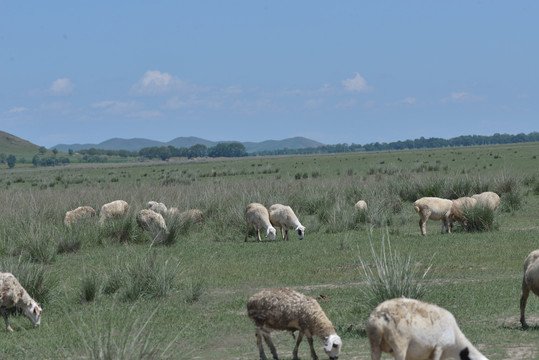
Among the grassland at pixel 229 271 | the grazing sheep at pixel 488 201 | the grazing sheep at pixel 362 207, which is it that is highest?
the grazing sheep at pixel 488 201

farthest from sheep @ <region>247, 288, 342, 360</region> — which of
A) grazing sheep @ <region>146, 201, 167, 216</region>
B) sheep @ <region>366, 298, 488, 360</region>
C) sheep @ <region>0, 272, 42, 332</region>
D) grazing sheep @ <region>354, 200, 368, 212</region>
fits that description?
grazing sheep @ <region>354, 200, 368, 212</region>

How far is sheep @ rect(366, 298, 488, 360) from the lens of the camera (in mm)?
6301

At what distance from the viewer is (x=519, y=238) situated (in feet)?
56.5

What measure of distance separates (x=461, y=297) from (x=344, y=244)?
6.26m

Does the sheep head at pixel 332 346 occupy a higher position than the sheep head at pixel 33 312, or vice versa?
the sheep head at pixel 332 346

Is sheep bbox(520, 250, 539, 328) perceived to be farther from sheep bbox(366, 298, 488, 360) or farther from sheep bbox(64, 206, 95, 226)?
sheep bbox(64, 206, 95, 226)

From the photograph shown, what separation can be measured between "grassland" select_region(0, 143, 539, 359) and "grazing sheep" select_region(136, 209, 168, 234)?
0.46 m

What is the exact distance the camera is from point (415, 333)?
6.31 meters

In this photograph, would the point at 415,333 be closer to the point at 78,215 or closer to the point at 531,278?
the point at 531,278

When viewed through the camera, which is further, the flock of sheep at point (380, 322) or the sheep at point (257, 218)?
the sheep at point (257, 218)

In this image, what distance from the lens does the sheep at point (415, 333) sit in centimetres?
630

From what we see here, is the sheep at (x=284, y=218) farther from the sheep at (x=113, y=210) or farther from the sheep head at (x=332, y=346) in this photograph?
the sheep head at (x=332, y=346)

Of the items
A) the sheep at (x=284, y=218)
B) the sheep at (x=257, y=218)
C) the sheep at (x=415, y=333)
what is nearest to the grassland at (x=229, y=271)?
the sheep at (x=284, y=218)

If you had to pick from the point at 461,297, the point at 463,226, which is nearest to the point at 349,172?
the point at 463,226
